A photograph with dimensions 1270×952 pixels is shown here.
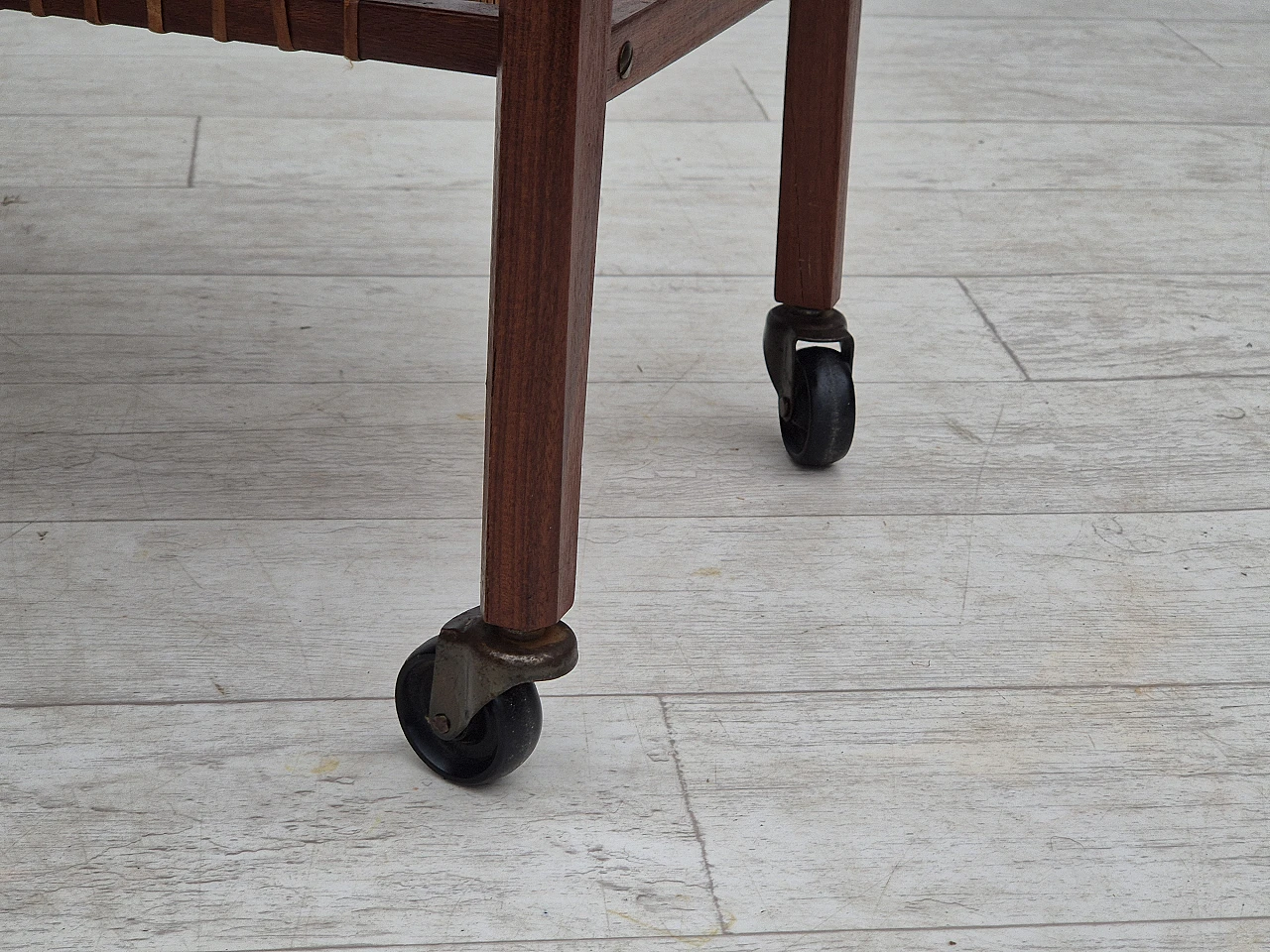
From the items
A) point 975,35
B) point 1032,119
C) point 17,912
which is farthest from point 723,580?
point 975,35

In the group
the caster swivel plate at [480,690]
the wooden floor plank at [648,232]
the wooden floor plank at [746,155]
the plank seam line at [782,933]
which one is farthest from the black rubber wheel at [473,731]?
the wooden floor plank at [746,155]

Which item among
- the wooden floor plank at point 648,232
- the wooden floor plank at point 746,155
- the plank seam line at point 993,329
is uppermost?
the wooden floor plank at point 746,155

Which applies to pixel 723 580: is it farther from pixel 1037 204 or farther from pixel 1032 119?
pixel 1032 119

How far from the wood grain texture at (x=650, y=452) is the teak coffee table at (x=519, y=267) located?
0.28m

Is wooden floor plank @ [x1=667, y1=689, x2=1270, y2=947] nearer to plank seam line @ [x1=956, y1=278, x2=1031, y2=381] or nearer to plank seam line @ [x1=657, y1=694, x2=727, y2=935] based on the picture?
A: plank seam line @ [x1=657, y1=694, x2=727, y2=935]

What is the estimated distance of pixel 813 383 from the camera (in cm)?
103

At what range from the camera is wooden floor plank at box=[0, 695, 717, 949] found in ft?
2.17

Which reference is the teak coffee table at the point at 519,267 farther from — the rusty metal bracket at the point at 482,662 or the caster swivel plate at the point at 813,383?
the caster swivel plate at the point at 813,383

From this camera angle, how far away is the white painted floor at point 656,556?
27.5 inches

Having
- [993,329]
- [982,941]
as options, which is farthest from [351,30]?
[993,329]

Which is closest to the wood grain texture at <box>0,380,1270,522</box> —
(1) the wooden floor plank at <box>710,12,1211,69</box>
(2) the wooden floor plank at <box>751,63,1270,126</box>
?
(2) the wooden floor plank at <box>751,63,1270,126</box>

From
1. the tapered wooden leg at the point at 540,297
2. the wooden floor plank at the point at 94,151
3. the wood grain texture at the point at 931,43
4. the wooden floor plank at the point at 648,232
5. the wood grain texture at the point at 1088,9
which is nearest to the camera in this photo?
the tapered wooden leg at the point at 540,297

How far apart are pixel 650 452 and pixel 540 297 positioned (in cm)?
42

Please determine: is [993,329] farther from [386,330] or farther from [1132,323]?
[386,330]
